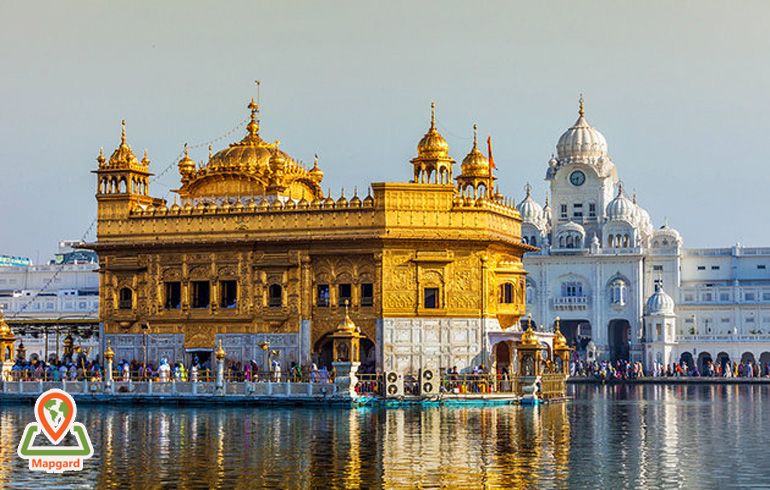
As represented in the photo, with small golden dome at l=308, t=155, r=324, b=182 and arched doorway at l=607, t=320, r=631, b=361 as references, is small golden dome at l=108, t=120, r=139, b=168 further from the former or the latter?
arched doorway at l=607, t=320, r=631, b=361

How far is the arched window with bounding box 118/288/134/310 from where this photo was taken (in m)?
47.4

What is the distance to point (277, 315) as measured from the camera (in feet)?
148

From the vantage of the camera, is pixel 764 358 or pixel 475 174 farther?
pixel 764 358

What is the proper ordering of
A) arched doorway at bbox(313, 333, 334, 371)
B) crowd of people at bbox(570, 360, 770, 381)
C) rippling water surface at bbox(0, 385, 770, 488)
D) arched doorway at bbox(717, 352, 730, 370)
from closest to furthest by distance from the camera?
rippling water surface at bbox(0, 385, 770, 488), arched doorway at bbox(313, 333, 334, 371), crowd of people at bbox(570, 360, 770, 381), arched doorway at bbox(717, 352, 730, 370)

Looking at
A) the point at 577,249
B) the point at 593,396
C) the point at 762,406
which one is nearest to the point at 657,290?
the point at 577,249

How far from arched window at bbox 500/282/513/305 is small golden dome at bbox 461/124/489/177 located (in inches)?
242

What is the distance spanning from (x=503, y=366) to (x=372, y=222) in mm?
7017

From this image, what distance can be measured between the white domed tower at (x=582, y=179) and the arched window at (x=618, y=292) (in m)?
5.53

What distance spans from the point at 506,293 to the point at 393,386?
702 cm

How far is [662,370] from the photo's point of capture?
265 ft

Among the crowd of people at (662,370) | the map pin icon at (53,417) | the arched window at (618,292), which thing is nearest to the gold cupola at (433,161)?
the map pin icon at (53,417)

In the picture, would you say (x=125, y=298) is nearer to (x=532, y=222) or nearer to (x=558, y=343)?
(x=558, y=343)

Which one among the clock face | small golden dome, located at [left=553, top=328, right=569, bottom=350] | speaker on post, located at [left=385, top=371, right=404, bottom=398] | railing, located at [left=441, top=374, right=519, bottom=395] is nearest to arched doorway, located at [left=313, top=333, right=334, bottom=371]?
railing, located at [left=441, top=374, right=519, bottom=395]

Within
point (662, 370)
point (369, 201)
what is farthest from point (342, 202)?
point (662, 370)
